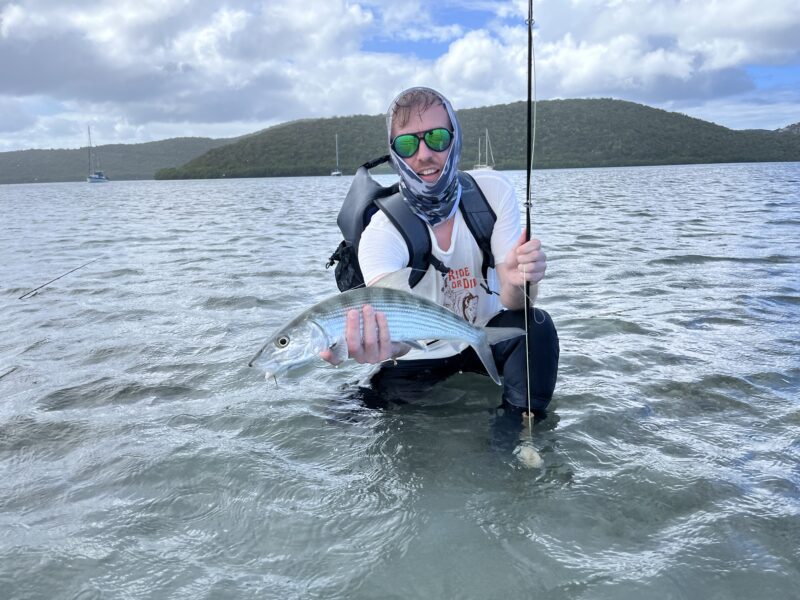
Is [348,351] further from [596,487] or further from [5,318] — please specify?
[5,318]

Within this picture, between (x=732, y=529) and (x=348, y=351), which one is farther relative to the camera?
(x=348, y=351)

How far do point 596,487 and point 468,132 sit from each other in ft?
501

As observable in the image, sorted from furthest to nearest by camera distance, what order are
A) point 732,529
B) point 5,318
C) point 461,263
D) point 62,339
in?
point 5,318
point 62,339
point 461,263
point 732,529

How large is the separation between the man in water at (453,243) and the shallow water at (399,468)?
62 cm

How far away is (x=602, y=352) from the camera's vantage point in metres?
7.05

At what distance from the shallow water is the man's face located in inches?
86.2

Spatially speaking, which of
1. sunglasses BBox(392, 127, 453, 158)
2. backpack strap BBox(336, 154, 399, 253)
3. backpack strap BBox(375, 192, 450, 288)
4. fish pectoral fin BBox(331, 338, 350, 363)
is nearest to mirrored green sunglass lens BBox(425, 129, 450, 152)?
sunglasses BBox(392, 127, 453, 158)

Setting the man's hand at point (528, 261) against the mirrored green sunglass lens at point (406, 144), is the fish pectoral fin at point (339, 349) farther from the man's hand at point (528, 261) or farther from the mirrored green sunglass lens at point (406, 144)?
the mirrored green sunglass lens at point (406, 144)

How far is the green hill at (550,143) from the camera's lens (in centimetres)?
14662

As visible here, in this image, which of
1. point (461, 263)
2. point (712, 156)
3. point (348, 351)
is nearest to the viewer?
point (348, 351)

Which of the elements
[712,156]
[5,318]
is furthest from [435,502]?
[712,156]

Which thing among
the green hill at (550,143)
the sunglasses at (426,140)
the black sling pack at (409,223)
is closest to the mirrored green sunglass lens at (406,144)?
the sunglasses at (426,140)

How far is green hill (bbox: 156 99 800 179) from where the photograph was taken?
14662 centimetres

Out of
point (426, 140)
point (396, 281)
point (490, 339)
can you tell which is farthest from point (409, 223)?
point (490, 339)
